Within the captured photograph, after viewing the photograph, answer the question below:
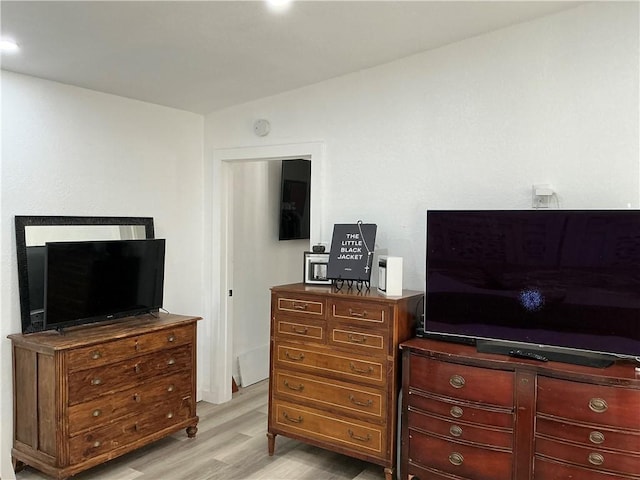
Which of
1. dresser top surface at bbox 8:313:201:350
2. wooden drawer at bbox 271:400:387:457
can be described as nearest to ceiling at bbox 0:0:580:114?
dresser top surface at bbox 8:313:201:350

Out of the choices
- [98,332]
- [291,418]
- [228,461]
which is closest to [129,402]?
[98,332]

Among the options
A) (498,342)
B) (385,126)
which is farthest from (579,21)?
(498,342)

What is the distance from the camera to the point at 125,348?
3.28 meters

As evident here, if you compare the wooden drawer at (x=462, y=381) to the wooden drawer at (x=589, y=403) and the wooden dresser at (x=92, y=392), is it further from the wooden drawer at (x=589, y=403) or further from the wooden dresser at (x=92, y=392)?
the wooden dresser at (x=92, y=392)

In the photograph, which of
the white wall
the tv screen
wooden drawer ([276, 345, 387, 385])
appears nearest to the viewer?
wooden drawer ([276, 345, 387, 385])

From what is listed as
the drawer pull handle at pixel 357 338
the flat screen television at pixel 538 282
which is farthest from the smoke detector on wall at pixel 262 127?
the drawer pull handle at pixel 357 338

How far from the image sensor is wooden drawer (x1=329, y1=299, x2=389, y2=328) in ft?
9.94

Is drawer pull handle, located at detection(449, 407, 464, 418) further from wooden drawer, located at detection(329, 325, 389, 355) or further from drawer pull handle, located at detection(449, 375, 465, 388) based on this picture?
wooden drawer, located at detection(329, 325, 389, 355)

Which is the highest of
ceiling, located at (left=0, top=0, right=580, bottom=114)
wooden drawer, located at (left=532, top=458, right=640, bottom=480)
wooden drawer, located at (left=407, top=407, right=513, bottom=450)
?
ceiling, located at (left=0, top=0, right=580, bottom=114)

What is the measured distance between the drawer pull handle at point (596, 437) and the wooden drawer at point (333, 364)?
1.09 metres

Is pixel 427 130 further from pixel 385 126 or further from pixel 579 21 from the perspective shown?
pixel 579 21

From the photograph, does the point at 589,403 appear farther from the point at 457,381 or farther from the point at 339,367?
the point at 339,367

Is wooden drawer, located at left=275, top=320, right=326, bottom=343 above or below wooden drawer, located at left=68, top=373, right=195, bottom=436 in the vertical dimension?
above

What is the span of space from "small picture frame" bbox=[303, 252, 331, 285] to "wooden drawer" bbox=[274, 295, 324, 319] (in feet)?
0.85
